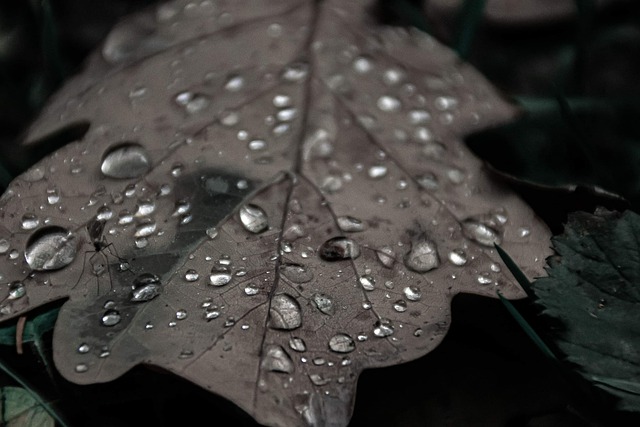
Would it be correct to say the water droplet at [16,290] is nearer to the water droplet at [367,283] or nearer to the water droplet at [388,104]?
the water droplet at [367,283]

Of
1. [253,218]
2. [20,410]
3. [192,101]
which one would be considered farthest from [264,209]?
[20,410]

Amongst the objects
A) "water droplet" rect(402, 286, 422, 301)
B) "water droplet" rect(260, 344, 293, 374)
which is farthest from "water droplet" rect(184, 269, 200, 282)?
"water droplet" rect(402, 286, 422, 301)

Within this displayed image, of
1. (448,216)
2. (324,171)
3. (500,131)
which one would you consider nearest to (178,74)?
(324,171)

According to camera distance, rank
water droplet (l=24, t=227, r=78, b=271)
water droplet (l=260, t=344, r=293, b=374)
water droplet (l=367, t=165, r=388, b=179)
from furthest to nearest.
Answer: water droplet (l=367, t=165, r=388, b=179)
water droplet (l=24, t=227, r=78, b=271)
water droplet (l=260, t=344, r=293, b=374)

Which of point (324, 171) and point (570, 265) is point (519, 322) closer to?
point (570, 265)

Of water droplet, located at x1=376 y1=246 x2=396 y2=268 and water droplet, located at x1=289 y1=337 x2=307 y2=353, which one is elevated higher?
water droplet, located at x1=376 y1=246 x2=396 y2=268

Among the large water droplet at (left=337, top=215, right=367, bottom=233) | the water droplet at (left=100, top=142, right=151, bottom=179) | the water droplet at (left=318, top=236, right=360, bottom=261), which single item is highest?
the water droplet at (left=100, top=142, right=151, bottom=179)

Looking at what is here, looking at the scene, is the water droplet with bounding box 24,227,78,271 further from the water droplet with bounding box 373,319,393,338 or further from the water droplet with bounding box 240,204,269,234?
the water droplet with bounding box 373,319,393,338

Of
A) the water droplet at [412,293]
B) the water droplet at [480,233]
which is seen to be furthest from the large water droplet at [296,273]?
the water droplet at [480,233]
